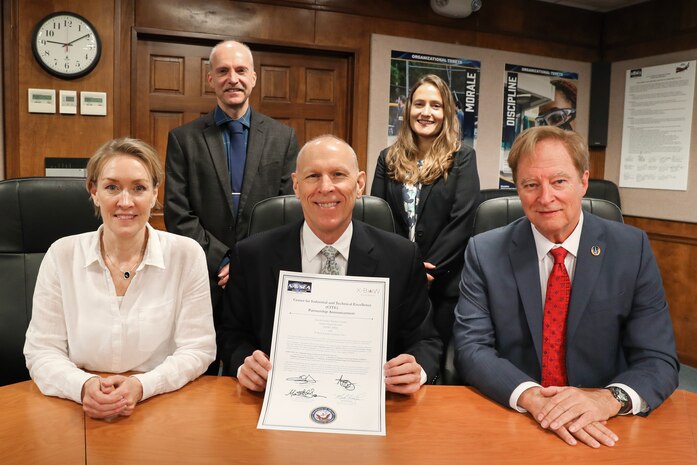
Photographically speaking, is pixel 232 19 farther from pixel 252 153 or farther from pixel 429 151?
pixel 429 151

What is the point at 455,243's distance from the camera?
262 cm

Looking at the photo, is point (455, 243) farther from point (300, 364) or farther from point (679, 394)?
point (300, 364)

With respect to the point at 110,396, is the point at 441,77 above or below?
above

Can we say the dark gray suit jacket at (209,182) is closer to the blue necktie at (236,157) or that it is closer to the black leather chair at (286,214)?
the blue necktie at (236,157)

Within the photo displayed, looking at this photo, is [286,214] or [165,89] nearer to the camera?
[286,214]

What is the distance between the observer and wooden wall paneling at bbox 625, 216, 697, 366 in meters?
4.50

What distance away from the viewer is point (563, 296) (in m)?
1.63

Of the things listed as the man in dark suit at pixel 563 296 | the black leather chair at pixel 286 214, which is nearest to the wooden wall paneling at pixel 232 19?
the black leather chair at pixel 286 214

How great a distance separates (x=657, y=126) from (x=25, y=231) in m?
4.59

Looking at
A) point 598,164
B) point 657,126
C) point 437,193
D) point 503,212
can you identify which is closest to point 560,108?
point 598,164

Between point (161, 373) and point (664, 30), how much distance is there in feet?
15.8

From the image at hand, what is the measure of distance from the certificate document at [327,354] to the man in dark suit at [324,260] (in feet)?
0.91

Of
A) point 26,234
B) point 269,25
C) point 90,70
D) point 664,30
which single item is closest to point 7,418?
point 26,234

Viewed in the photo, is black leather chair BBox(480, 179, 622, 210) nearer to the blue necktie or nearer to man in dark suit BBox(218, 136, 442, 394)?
the blue necktie
